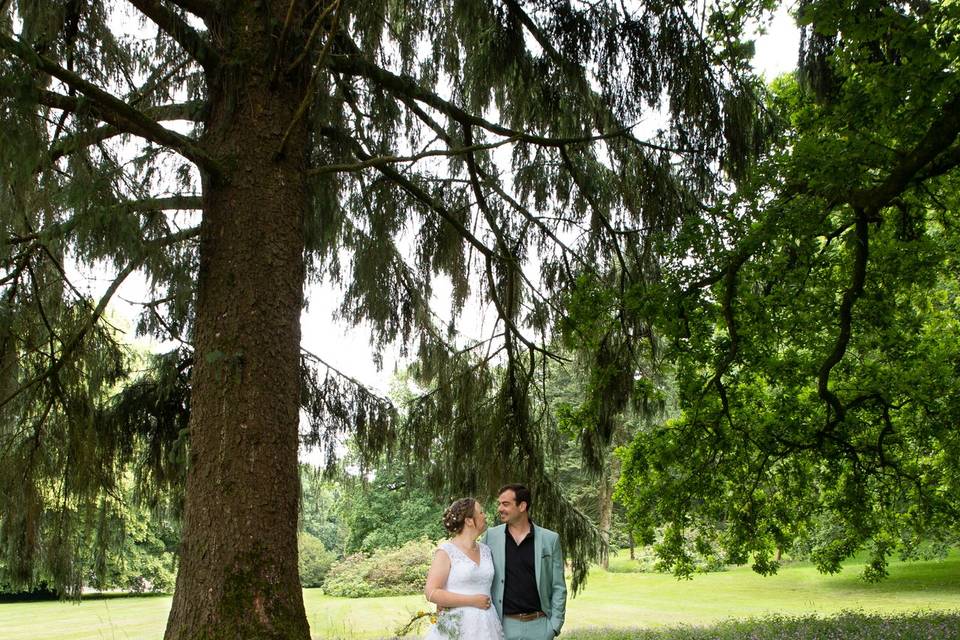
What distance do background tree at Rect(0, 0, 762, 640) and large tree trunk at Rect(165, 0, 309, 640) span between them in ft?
0.04

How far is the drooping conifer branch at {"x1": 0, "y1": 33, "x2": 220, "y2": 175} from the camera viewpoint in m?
3.39

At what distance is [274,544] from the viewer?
3.57m

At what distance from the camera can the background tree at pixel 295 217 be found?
367 centimetres

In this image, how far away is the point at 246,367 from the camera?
147 inches

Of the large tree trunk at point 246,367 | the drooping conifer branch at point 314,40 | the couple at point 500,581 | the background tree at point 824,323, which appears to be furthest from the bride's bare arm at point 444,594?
the background tree at point 824,323

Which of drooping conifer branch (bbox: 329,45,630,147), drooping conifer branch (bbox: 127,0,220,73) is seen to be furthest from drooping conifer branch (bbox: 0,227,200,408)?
drooping conifer branch (bbox: 329,45,630,147)

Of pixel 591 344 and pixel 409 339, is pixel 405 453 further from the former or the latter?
pixel 591 344

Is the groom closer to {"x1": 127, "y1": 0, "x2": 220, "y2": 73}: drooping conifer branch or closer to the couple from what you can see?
the couple

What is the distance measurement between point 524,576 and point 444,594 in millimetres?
349

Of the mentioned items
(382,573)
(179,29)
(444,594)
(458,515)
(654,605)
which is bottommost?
(654,605)

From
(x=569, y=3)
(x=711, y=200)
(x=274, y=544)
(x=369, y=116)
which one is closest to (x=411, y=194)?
(x=369, y=116)

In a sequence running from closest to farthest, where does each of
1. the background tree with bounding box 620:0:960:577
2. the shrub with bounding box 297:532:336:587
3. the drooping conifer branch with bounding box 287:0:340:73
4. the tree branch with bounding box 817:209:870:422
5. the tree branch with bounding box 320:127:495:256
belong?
the drooping conifer branch with bounding box 287:0:340:73 → the background tree with bounding box 620:0:960:577 → the tree branch with bounding box 817:209:870:422 → the tree branch with bounding box 320:127:495:256 → the shrub with bounding box 297:532:336:587

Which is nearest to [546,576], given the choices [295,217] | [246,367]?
[246,367]

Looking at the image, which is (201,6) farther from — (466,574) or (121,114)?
(466,574)
